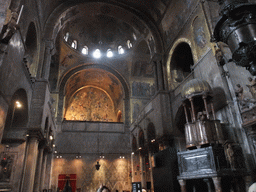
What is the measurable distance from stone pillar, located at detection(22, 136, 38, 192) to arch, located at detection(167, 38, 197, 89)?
9697 mm

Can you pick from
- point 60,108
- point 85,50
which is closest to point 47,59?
point 60,108

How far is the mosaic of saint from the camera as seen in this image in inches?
984

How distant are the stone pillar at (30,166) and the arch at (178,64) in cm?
970

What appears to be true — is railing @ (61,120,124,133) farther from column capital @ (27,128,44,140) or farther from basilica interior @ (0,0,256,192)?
column capital @ (27,128,44,140)

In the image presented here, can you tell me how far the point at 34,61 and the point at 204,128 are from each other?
34.3 ft

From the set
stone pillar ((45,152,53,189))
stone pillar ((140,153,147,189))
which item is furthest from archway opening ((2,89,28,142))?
stone pillar ((140,153,147,189))

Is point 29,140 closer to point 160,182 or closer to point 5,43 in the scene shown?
point 5,43

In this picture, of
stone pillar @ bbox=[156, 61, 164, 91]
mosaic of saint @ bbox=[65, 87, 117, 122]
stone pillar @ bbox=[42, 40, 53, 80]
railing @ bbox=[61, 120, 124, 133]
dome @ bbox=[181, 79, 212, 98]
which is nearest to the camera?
dome @ bbox=[181, 79, 212, 98]

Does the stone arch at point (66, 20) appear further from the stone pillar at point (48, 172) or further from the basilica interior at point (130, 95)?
the stone pillar at point (48, 172)

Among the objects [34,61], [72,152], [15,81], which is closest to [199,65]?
[15,81]

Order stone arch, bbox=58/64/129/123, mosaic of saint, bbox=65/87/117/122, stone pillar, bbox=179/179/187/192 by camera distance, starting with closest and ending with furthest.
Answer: stone pillar, bbox=179/179/187/192 → stone arch, bbox=58/64/129/123 → mosaic of saint, bbox=65/87/117/122

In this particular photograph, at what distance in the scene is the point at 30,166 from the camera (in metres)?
9.91

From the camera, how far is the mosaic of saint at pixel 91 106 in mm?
24984

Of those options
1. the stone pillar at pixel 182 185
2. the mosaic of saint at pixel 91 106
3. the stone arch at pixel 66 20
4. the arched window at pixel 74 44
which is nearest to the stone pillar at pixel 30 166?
the stone arch at pixel 66 20
